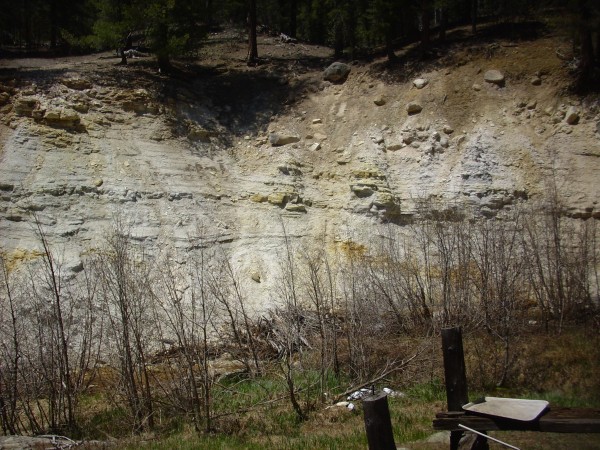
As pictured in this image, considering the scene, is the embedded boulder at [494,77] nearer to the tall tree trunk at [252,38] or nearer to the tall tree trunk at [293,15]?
the tall tree trunk at [252,38]

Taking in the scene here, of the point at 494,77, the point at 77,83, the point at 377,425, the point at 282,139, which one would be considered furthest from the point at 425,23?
the point at 377,425

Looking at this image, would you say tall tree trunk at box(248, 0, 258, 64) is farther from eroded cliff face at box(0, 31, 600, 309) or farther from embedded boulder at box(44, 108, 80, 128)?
embedded boulder at box(44, 108, 80, 128)

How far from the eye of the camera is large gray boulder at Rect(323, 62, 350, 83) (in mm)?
21614

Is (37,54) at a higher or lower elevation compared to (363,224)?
higher

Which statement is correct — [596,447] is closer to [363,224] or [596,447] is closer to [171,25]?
[363,224]

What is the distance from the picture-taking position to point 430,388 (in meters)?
11.1

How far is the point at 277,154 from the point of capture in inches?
744

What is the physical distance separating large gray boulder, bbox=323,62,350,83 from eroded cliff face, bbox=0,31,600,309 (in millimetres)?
703

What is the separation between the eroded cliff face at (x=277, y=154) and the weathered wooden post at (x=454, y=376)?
29.7 feet

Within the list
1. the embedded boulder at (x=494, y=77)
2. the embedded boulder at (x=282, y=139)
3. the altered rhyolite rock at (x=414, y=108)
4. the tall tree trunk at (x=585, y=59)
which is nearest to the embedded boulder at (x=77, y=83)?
the embedded boulder at (x=282, y=139)

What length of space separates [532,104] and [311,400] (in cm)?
1163

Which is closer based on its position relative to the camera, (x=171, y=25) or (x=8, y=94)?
(x=8, y=94)

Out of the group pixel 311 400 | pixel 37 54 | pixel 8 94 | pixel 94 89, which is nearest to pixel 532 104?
pixel 311 400

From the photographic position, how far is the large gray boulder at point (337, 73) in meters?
21.6
